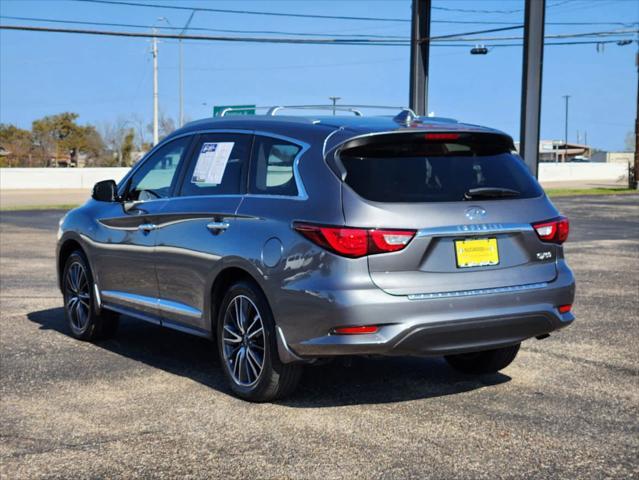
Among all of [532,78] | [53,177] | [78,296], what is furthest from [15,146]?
[78,296]

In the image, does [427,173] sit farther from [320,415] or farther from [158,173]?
[158,173]

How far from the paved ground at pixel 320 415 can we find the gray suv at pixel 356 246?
1.25 feet

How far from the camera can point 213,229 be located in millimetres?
6051

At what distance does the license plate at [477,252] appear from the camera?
5328mm

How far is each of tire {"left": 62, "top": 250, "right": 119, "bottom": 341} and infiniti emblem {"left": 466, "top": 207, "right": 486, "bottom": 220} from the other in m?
3.57

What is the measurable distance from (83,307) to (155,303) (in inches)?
53.7

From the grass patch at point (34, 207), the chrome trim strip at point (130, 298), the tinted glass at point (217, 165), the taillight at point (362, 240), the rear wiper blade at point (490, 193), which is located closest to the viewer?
the taillight at point (362, 240)

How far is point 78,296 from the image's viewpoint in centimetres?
796

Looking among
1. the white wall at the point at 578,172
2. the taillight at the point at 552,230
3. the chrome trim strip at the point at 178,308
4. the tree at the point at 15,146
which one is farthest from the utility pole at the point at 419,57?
the tree at the point at 15,146

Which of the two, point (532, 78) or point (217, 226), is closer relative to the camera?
point (217, 226)

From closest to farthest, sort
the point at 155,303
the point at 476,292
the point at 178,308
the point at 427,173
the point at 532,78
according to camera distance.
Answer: the point at 476,292, the point at 427,173, the point at 178,308, the point at 155,303, the point at 532,78

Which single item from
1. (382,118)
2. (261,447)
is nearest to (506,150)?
(382,118)

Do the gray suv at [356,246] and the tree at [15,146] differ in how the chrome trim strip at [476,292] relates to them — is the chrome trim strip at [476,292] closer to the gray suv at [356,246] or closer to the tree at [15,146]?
the gray suv at [356,246]

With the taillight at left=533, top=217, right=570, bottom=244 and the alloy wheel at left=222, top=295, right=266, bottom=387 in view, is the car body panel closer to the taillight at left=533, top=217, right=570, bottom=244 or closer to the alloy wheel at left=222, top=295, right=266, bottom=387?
the taillight at left=533, top=217, right=570, bottom=244
